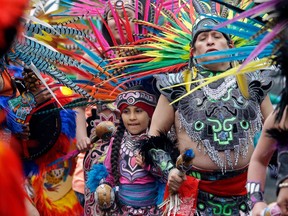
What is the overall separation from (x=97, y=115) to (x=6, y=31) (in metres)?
5.33

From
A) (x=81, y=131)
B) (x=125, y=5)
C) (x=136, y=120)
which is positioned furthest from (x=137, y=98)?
(x=125, y=5)

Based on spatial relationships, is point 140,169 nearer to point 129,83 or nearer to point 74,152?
point 129,83

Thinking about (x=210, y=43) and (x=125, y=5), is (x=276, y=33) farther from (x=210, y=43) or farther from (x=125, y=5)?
(x=125, y=5)

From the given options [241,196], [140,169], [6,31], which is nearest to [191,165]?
[241,196]

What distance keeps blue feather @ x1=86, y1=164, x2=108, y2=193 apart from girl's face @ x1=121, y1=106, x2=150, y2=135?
38 centimetres

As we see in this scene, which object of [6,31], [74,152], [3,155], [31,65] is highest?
[6,31]

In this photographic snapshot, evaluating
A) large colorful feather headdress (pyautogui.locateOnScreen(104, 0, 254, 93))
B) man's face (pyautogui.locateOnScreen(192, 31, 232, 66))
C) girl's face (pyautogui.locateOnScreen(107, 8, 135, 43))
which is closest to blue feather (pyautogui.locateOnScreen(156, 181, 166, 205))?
large colorful feather headdress (pyautogui.locateOnScreen(104, 0, 254, 93))

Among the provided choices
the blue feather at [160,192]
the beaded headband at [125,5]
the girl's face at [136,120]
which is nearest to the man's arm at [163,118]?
the blue feather at [160,192]

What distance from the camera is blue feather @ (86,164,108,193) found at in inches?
304

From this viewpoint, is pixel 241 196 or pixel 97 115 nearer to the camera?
pixel 241 196

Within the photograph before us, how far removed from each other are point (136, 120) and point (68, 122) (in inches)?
55.7

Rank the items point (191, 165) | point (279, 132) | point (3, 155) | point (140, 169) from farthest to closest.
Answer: point (140, 169) → point (191, 165) → point (279, 132) → point (3, 155)

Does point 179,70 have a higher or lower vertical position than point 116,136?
higher

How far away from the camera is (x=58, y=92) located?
8.74 meters
